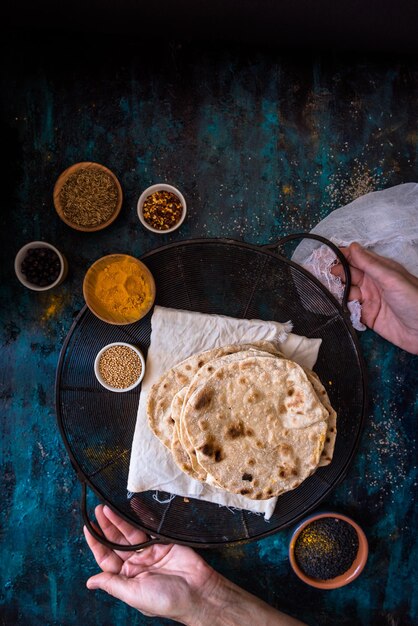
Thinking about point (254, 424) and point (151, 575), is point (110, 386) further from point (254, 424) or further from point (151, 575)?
point (151, 575)

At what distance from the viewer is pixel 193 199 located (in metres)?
2.51

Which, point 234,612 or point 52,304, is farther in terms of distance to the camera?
point 52,304

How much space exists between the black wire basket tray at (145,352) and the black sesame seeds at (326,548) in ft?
0.48

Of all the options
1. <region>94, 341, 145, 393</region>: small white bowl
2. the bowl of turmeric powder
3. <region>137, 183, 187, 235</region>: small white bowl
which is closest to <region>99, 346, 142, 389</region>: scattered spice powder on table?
<region>94, 341, 145, 393</region>: small white bowl

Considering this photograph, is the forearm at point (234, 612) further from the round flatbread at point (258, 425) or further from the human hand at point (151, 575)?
the round flatbread at point (258, 425)

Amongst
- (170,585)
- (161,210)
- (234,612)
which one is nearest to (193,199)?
(161,210)

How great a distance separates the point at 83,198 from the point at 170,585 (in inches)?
69.5

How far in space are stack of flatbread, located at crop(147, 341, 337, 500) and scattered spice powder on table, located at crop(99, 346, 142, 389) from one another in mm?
348

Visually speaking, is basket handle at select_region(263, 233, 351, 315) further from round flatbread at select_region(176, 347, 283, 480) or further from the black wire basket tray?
round flatbread at select_region(176, 347, 283, 480)

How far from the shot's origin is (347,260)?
7.84ft

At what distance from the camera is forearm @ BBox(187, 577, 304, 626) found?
87.6 inches

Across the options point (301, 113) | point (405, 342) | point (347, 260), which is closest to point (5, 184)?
point (301, 113)

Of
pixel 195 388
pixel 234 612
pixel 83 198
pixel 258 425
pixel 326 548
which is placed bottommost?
pixel 234 612

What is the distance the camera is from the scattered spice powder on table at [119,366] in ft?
7.54
